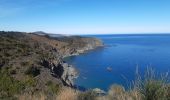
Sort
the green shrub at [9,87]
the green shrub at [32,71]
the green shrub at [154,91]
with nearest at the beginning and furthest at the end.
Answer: the green shrub at [154,91]
the green shrub at [9,87]
the green shrub at [32,71]

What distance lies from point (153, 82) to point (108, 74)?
57092 millimetres

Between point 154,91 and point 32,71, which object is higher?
point 154,91

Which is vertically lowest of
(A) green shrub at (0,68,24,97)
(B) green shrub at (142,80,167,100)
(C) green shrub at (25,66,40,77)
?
(C) green shrub at (25,66,40,77)

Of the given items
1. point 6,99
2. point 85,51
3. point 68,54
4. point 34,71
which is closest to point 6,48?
point 34,71

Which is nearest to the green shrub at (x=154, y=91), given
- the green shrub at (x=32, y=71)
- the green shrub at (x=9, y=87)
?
the green shrub at (x=9, y=87)

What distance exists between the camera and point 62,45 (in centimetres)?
10219

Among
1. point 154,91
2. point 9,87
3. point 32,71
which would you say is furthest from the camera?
point 32,71

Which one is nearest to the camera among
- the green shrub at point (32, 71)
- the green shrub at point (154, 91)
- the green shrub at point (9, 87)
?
the green shrub at point (154, 91)

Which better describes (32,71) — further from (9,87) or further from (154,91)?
(154,91)

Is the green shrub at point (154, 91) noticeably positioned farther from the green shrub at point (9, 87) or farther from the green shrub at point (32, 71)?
the green shrub at point (32, 71)

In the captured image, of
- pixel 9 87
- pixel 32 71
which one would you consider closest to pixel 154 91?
pixel 9 87

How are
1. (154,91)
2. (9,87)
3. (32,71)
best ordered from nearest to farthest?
1. (154,91)
2. (9,87)
3. (32,71)

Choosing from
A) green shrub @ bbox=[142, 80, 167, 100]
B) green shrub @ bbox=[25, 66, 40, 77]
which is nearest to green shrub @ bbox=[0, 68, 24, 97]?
green shrub @ bbox=[142, 80, 167, 100]

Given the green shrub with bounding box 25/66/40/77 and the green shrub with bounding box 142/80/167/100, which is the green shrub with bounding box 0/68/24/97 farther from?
the green shrub with bounding box 25/66/40/77
